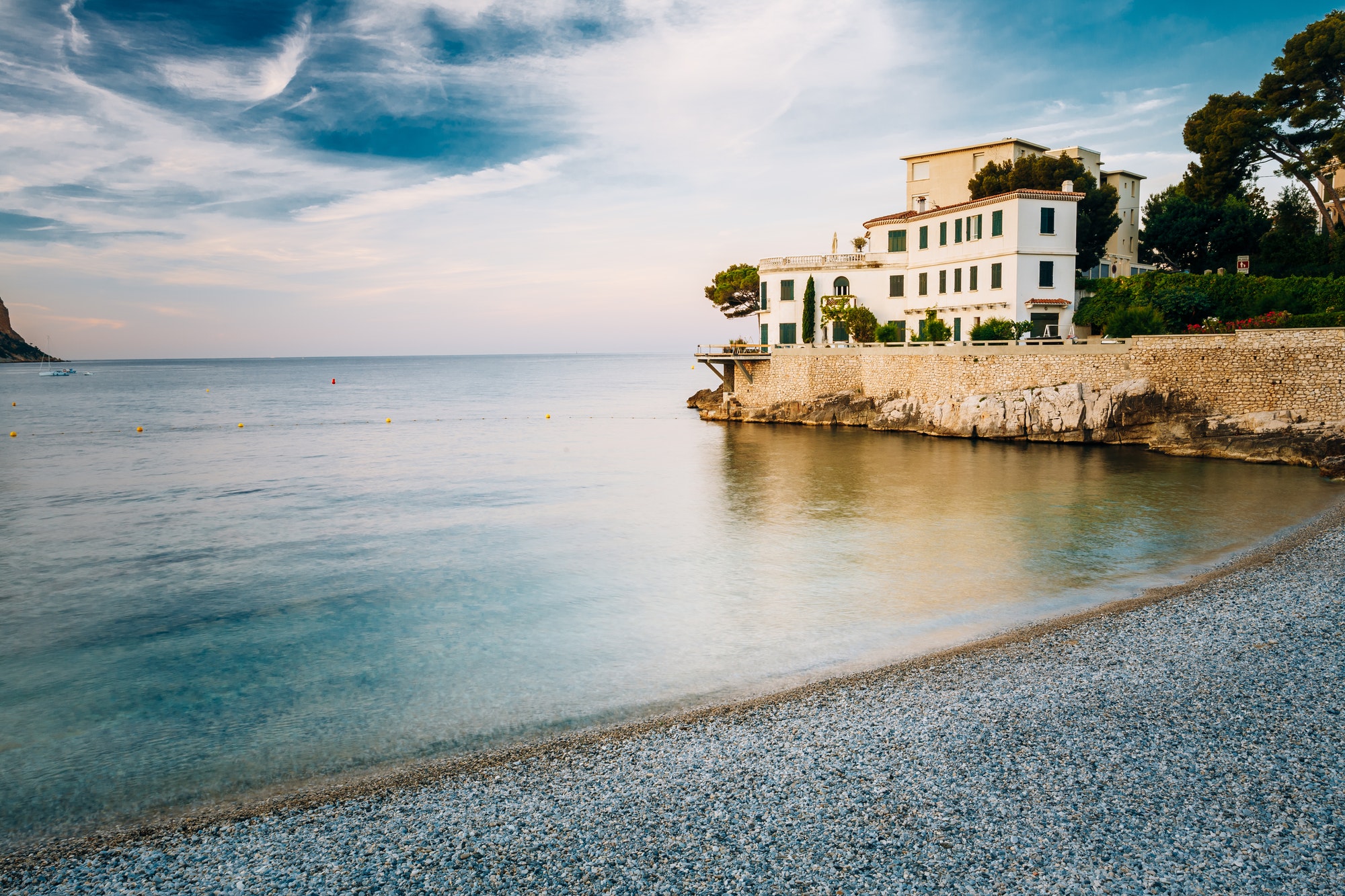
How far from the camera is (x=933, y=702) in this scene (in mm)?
9461

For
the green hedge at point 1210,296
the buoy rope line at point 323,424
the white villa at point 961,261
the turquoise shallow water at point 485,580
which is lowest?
the turquoise shallow water at point 485,580

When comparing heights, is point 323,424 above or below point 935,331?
below

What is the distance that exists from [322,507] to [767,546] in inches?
603

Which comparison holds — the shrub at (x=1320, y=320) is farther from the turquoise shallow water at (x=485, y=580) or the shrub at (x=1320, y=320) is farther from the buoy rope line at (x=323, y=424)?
the buoy rope line at (x=323, y=424)

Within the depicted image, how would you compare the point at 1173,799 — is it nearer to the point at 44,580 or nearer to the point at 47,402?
the point at 44,580

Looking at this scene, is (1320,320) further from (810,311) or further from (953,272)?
(810,311)

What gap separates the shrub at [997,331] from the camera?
1508 inches

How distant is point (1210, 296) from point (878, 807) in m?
38.0

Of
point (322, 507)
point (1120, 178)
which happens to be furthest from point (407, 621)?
point (1120, 178)

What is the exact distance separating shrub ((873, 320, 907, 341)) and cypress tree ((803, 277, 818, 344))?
4.11 metres

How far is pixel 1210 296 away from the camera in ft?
117

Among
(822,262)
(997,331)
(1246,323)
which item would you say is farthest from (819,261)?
(1246,323)

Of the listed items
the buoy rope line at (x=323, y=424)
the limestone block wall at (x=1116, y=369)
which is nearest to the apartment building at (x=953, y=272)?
the limestone block wall at (x=1116, y=369)

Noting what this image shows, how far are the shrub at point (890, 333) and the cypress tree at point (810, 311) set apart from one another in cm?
411
